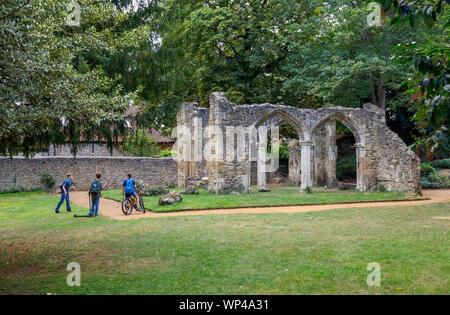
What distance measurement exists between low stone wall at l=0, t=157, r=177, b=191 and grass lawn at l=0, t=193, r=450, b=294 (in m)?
13.2

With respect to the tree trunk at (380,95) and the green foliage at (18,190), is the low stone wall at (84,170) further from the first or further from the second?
the tree trunk at (380,95)

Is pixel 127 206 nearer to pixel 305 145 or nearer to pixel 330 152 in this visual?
pixel 305 145

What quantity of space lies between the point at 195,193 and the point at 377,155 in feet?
32.7

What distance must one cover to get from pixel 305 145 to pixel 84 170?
1409 centimetres

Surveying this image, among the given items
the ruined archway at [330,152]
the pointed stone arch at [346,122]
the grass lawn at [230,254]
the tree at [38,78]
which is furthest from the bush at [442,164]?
the tree at [38,78]

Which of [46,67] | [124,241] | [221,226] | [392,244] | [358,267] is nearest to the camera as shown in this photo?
[358,267]

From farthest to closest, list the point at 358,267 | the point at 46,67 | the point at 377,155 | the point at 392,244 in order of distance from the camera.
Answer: the point at 377,155
the point at 392,244
the point at 46,67
the point at 358,267

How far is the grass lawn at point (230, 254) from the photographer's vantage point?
5.31 metres

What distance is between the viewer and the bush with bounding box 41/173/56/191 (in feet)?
78.9

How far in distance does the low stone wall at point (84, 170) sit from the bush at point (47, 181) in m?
0.31

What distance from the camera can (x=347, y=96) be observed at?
79.9 feet

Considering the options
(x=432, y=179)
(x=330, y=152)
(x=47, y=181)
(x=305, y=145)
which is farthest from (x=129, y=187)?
(x=432, y=179)
